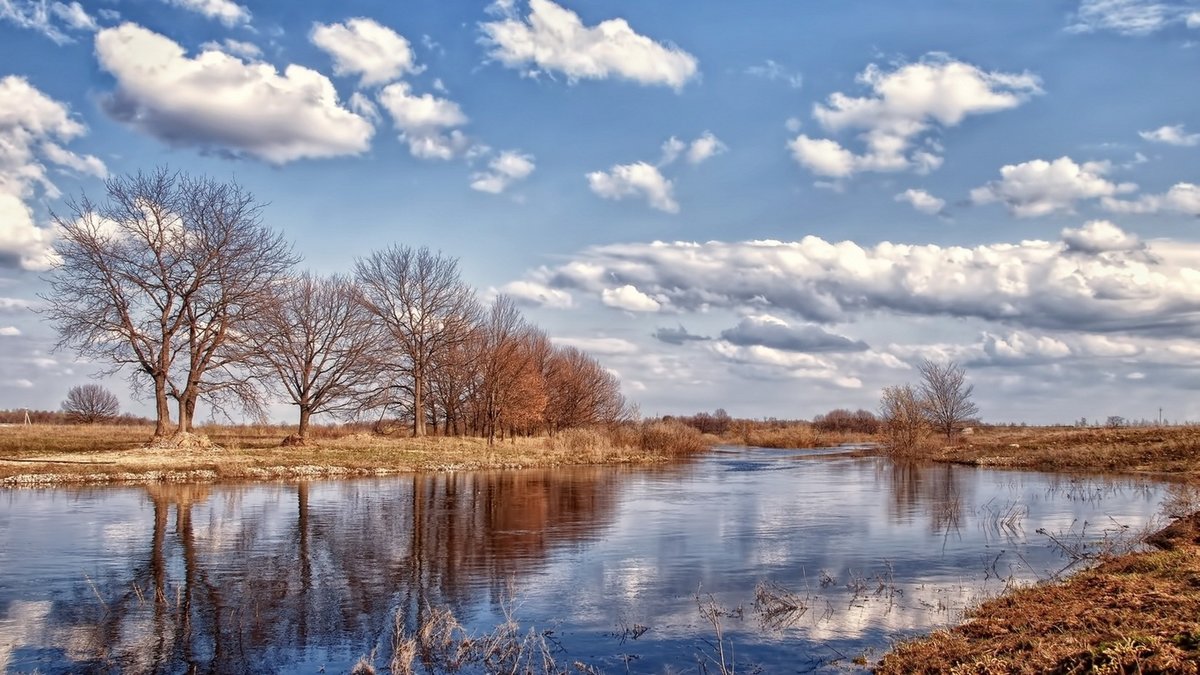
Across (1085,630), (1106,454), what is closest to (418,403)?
(1106,454)

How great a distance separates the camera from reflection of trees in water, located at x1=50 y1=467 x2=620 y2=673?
11.1m

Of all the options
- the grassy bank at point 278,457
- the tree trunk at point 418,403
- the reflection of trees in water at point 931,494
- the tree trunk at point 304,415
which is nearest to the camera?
the reflection of trees in water at point 931,494

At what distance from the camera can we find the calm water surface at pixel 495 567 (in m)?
11.2

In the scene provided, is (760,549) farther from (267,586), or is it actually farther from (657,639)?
(267,586)

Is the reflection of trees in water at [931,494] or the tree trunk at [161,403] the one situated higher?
the tree trunk at [161,403]

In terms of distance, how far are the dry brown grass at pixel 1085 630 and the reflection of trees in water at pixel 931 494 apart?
1018 cm

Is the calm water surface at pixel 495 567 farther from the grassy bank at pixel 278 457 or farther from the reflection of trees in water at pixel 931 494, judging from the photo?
the grassy bank at pixel 278 457

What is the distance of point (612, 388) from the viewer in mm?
104250

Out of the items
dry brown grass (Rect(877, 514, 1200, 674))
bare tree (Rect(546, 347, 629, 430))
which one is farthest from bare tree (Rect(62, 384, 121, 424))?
dry brown grass (Rect(877, 514, 1200, 674))

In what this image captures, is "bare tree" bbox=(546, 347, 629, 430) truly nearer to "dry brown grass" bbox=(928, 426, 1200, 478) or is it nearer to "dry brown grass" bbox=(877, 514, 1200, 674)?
"dry brown grass" bbox=(928, 426, 1200, 478)

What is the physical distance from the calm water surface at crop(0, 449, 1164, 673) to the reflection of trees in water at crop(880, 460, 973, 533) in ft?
0.84

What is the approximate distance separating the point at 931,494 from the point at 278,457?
29.4 meters

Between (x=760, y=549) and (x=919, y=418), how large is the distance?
5386 centimetres

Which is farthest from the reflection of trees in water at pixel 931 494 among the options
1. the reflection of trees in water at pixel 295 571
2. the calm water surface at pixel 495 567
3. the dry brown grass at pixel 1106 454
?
the reflection of trees in water at pixel 295 571
